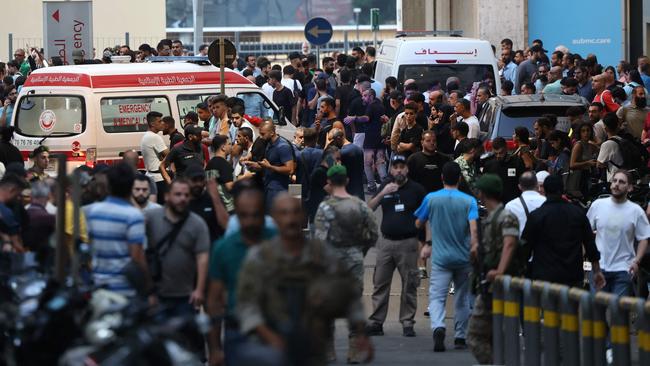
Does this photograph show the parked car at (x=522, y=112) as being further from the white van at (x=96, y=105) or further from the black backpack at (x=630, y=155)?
the white van at (x=96, y=105)

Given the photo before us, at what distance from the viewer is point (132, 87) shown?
75.8 feet

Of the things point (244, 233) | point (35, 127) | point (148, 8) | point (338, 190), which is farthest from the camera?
point (148, 8)

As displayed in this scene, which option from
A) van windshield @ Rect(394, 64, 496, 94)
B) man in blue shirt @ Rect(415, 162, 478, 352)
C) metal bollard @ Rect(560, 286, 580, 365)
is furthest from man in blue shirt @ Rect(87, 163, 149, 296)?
van windshield @ Rect(394, 64, 496, 94)

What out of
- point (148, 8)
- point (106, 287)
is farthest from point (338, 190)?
point (148, 8)

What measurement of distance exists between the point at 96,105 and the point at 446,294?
370 inches

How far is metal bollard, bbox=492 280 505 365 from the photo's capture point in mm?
12680

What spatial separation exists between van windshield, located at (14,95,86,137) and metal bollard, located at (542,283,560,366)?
11.7m

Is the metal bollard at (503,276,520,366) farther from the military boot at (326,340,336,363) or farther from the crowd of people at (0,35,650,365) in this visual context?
the military boot at (326,340,336,363)

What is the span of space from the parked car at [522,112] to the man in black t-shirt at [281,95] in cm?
833

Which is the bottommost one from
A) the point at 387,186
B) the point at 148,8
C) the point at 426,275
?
the point at 426,275

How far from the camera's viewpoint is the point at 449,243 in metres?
14.5

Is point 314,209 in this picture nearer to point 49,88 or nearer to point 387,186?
point 387,186

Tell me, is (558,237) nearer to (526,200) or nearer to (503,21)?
(526,200)

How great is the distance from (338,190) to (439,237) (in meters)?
1.27
